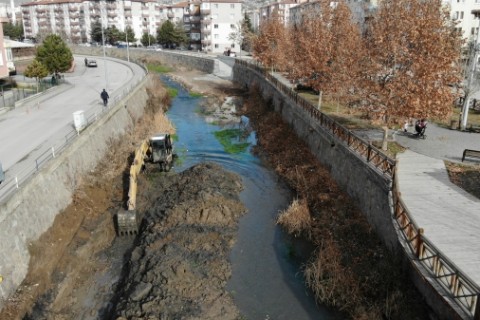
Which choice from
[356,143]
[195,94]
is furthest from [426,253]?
[195,94]

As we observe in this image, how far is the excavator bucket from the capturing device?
67.8 feet

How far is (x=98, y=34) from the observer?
124188 mm

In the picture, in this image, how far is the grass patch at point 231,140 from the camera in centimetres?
3419

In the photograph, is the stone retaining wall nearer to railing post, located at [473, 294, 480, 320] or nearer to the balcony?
railing post, located at [473, 294, 480, 320]

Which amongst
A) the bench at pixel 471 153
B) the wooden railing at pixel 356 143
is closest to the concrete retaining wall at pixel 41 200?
the wooden railing at pixel 356 143

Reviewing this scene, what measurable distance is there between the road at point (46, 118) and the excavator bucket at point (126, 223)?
494 cm

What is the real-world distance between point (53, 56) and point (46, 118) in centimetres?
1975

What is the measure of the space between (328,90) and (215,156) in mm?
9817

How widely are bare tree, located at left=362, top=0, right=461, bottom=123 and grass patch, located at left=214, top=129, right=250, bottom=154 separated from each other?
46.2ft

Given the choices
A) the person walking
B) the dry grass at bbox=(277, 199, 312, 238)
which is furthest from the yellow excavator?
the person walking

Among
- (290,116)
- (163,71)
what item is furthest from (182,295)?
(163,71)

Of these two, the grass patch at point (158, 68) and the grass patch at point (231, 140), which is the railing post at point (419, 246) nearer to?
the grass patch at point (231, 140)

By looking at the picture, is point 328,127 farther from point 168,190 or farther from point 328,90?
point 168,190

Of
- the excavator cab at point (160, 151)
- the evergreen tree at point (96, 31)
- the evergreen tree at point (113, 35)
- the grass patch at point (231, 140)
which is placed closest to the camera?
the excavator cab at point (160, 151)
